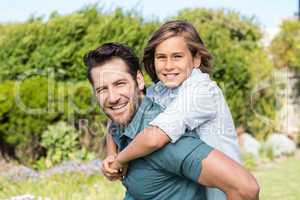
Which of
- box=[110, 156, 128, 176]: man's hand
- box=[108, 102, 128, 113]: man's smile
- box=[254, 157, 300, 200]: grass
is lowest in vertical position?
box=[254, 157, 300, 200]: grass

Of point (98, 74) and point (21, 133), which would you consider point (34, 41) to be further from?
→ point (98, 74)

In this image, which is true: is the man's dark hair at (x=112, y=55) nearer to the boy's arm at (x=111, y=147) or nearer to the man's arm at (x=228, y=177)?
the boy's arm at (x=111, y=147)

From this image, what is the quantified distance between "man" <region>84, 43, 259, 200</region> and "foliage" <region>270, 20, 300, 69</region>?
43.0 feet

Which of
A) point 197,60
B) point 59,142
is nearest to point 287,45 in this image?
point 59,142

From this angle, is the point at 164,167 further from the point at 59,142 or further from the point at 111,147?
the point at 59,142

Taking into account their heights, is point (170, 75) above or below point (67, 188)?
above

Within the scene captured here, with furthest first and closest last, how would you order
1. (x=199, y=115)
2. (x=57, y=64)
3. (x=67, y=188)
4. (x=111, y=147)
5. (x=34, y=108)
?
(x=57, y=64), (x=34, y=108), (x=67, y=188), (x=111, y=147), (x=199, y=115)

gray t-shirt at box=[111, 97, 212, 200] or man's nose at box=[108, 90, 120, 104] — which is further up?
man's nose at box=[108, 90, 120, 104]

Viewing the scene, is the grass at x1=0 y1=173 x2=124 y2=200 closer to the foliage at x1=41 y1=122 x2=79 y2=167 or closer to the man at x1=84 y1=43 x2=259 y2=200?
the foliage at x1=41 y1=122 x2=79 y2=167

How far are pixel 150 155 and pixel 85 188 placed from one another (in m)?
5.07

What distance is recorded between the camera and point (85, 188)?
273 inches

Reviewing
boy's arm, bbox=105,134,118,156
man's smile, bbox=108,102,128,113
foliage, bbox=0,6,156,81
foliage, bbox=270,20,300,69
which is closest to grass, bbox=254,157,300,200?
foliage, bbox=0,6,156,81

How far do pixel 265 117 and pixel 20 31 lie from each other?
20.4 feet

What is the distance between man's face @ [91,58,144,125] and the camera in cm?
223
